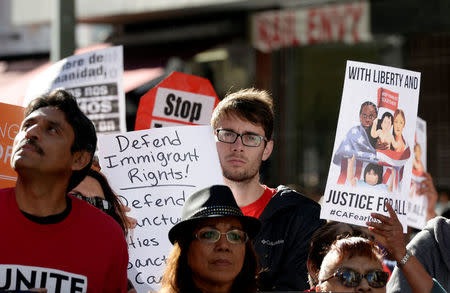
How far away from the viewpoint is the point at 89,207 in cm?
333

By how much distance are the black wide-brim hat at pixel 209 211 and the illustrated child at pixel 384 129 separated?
0.94m

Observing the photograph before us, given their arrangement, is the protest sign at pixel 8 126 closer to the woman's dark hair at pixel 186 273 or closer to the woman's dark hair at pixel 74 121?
the woman's dark hair at pixel 74 121

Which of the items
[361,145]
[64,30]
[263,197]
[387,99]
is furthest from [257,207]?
[64,30]

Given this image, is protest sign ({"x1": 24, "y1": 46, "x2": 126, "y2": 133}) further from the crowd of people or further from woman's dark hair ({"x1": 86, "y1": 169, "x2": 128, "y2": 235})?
the crowd of people

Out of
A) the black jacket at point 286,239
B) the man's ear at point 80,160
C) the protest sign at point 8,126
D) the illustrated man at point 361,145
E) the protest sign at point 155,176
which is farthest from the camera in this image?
the protest sign at point 8,126

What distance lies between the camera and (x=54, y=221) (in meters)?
3.16

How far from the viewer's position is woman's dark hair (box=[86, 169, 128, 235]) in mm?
4297

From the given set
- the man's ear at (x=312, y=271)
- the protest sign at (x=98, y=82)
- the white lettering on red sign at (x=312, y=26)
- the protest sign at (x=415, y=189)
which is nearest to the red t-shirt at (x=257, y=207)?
the man's ear at (x=312, y=271)

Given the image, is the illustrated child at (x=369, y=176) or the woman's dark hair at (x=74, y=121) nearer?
the woman's dark hair at (x=74, y=121)

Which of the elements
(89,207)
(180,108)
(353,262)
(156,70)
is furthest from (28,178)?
(156,70)

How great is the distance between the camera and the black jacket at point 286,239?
159 inches

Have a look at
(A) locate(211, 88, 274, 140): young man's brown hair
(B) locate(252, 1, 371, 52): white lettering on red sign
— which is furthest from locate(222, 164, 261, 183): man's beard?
(B) locate(252, 1, 371, 52): white lettering on red sign

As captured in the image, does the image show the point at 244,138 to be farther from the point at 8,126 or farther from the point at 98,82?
the point at 98,82

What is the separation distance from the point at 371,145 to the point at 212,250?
1201 mm
